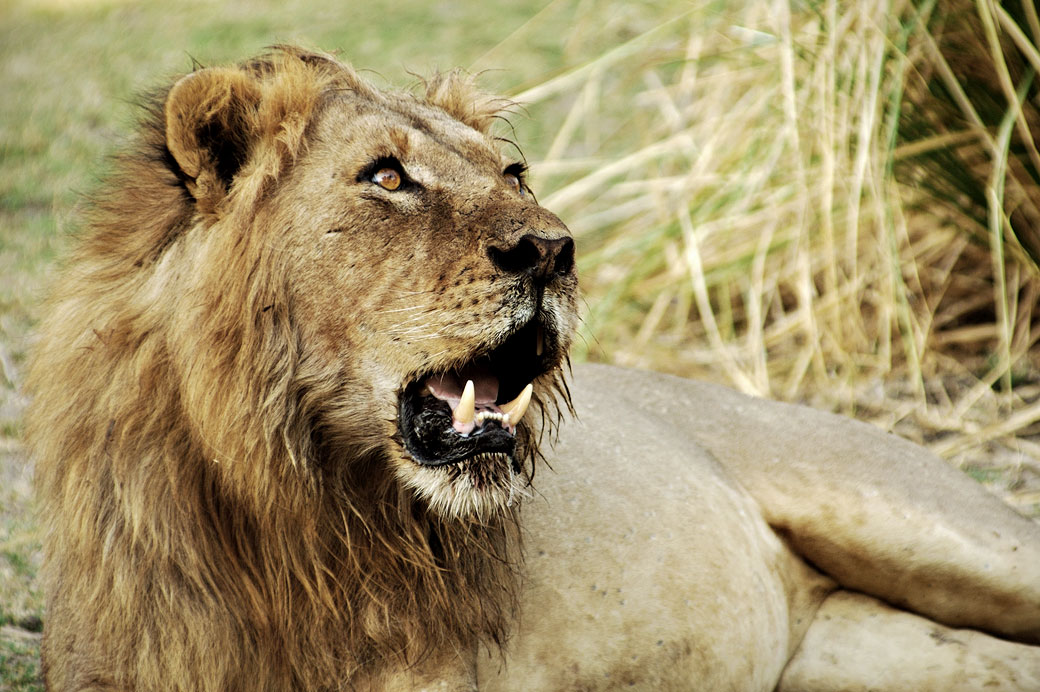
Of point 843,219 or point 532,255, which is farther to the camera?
point 843,219

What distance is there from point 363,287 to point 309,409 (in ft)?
0.85

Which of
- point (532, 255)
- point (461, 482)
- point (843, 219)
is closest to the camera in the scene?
point (532, 255)

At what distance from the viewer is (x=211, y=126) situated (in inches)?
88.0

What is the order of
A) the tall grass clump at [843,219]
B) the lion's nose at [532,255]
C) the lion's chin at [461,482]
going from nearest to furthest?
the lion's nose at [532,255], the lion's chin at [461,482], the tall grass clump at [843,219]

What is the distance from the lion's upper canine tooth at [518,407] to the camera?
2.18 metres

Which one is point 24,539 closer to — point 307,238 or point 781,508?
point 307,238

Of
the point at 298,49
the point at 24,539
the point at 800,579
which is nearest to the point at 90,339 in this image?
the point at 298,49

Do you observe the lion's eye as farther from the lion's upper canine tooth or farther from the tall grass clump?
the tall grass clump

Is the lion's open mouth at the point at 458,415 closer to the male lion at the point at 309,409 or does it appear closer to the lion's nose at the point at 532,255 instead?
the male lion at the point at 309,409

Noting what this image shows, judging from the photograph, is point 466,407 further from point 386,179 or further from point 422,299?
point 386,179

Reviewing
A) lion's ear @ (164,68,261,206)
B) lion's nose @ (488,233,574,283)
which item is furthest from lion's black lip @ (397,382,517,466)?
lion's ear @ (164,68,261,206)

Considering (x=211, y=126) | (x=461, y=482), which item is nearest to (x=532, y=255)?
(x=461, y=482)

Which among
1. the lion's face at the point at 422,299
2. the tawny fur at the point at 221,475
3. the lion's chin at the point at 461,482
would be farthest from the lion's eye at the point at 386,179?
the lion's chin at the point at 461,482

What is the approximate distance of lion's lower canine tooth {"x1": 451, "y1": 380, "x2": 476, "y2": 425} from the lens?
6.89 feet
